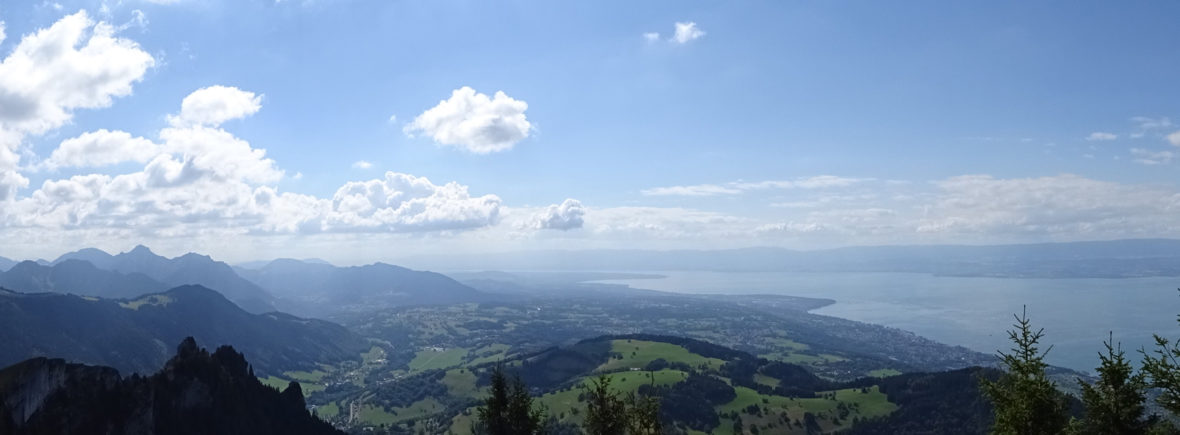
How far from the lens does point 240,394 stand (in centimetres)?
10619

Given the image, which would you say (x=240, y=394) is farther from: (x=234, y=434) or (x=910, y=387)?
(x=910, y=387)

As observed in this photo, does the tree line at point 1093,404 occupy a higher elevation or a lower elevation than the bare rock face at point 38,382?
higher

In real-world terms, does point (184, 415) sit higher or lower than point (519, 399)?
lower

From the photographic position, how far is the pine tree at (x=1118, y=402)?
78.5ft

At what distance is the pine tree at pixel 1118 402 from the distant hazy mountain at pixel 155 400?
315ft

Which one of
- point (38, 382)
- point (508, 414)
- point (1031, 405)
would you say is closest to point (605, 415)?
point (508, 414)

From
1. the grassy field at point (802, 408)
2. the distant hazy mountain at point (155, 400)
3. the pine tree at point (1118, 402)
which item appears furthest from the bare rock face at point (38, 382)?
the grassy field at point (802, 408)

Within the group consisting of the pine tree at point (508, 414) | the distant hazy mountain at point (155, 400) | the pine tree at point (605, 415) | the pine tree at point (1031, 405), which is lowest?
the distant hazy mountain at point (155, 400)

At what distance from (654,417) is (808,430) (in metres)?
155

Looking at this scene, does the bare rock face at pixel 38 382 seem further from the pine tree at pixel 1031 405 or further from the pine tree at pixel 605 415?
the pine tree at pixel 1031 405

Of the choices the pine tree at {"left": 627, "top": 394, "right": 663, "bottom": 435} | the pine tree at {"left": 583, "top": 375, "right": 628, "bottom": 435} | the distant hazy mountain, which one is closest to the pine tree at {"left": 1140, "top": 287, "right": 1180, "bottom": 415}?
the pine tree at {"left": 627, "top": 394, "right": 663, "bottom": 435}

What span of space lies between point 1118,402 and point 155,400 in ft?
357

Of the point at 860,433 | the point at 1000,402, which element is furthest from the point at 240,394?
the point at 860,433

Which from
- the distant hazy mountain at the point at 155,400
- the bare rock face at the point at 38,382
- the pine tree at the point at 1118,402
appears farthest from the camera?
the distant hazy mountain at the point at 155,400
